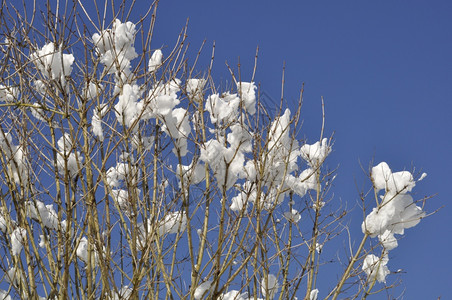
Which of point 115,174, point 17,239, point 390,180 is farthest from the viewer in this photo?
point 115,174

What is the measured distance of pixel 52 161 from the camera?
3654 mm

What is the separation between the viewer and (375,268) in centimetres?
390

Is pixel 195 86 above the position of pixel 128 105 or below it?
above

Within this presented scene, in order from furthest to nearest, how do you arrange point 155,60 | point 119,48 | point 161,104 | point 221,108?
point 155,60 < point 119,48 < point 221,108 < point 161,104

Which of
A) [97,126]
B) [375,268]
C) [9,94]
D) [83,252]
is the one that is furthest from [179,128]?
[375,268]

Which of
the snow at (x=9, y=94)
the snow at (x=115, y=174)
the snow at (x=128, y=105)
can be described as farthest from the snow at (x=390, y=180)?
the snow at (x=9, y=94)

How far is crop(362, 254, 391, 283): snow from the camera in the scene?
3.80 metres

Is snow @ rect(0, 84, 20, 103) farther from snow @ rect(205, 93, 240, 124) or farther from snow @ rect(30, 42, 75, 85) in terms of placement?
snow @ rect(205, 93, 240, 124)

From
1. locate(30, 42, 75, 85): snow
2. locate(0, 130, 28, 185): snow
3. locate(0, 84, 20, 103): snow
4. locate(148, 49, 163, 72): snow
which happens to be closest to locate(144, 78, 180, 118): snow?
locate(30, 42, 75, 85): snow

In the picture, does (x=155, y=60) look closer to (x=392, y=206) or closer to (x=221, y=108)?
(x=221, y=108)

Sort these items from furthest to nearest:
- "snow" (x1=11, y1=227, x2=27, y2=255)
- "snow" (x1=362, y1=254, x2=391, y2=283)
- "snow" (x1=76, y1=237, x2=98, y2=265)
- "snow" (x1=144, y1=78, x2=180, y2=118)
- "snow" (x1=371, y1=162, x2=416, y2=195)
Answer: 1. "snow" (x1=362, y1=254, x2=391, y2=283)
2. "snow" (x1=76, y1=237, x2=98, y2=265)
3. "snow" (x1=11, y1=227, x2=27, y2=255)
4. "snow" (x1=371, y1=162, x2=416, y2=195)
5. "snow" (x1=144, y1=78, x2=180, y2=118)

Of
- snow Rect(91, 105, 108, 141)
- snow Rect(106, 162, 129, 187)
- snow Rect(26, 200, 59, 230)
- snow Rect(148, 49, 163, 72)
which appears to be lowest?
snow Rect(26, 200, 59, 230)

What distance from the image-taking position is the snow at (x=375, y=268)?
150 inches

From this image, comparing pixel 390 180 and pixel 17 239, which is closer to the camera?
pixel 390 180
